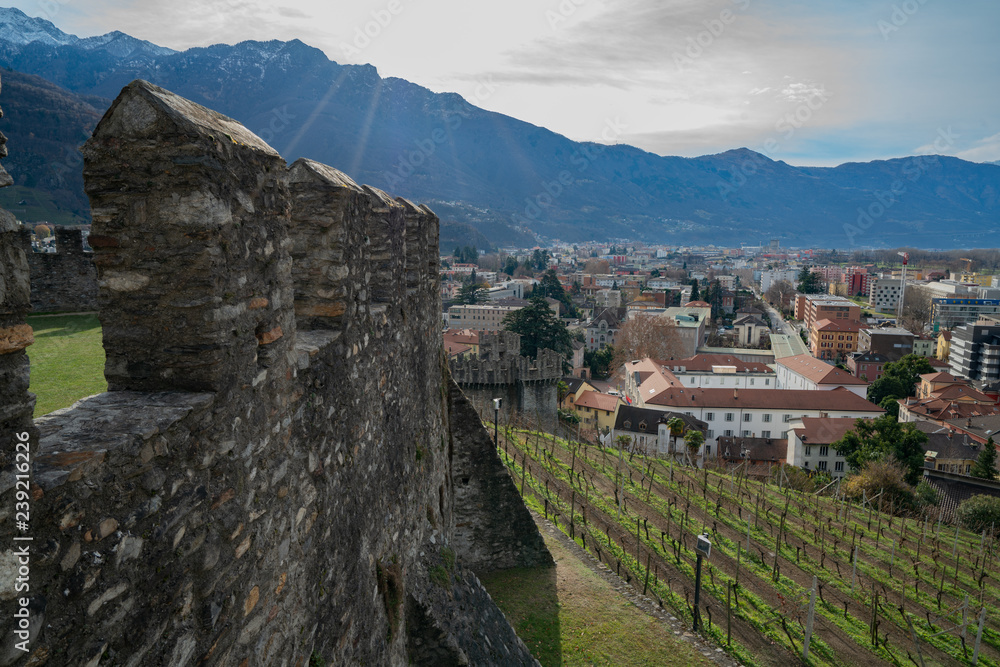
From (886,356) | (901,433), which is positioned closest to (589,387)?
(901,433)

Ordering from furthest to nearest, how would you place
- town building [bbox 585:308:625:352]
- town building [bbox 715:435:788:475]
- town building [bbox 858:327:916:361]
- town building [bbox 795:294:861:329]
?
1. town building [bbox 585:308:625:352]
2. town building [bbox 795:294:861:329]
3. town building [bbox 858:327:916:361]
4. town building [bbox 715:435:788:475]

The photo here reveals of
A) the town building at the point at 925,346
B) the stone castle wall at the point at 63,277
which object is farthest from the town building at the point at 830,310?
the stone castle wall at the point at 63,277

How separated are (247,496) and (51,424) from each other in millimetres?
955

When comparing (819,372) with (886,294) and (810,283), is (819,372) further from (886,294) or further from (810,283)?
(886,294)

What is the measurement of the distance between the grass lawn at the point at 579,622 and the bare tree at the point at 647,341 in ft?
194

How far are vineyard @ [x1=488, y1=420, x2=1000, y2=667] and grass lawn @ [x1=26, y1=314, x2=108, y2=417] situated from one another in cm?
1056

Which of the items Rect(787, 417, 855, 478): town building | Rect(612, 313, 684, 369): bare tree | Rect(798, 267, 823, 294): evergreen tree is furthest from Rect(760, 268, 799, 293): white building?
Rect(787, 417, 855, 478): town building

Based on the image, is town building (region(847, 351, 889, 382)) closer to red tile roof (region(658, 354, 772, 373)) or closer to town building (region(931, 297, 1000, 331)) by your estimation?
red tile roof (region(658, 354, 772, 373))

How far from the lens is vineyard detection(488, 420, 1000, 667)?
13172 mm

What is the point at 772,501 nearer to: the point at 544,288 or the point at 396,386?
the point at 396,386

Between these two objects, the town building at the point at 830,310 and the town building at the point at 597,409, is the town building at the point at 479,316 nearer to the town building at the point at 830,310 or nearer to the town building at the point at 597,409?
the town building at the point at 597,409

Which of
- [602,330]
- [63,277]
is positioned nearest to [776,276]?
[602,330]

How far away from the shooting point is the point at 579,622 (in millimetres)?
10219

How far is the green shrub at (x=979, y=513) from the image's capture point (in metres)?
24.5
